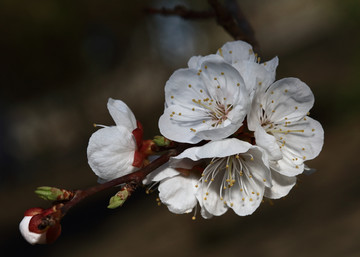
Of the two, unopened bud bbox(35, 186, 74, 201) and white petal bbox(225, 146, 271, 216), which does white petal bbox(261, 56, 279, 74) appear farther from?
unopened bud bbox(35, 186, 74, 201)

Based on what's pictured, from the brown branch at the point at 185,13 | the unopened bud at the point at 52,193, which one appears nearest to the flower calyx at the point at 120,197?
the unopened bud at the point at 52,193

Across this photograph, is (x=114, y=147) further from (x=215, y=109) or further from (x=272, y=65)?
(x=272, y=65)

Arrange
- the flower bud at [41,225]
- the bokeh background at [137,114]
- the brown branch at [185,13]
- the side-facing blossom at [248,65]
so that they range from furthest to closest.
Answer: the bokeh background at [137,114]
the brown branch at [185,13]
the side-facing blossom at [248,65]
the flower bud at [41,225]

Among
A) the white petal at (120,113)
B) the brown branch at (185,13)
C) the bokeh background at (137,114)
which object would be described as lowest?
the bokeh background at (137,114)

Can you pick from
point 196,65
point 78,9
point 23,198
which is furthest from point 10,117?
point 196,65

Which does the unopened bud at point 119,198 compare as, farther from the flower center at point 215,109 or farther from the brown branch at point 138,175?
the flower center at point 215,109

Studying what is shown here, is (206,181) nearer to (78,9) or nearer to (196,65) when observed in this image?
(196,65)

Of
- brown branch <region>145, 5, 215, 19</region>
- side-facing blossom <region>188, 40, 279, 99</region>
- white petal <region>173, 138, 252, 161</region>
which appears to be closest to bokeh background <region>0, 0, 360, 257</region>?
brown branch <region>145, 5, 215, 19</region>
